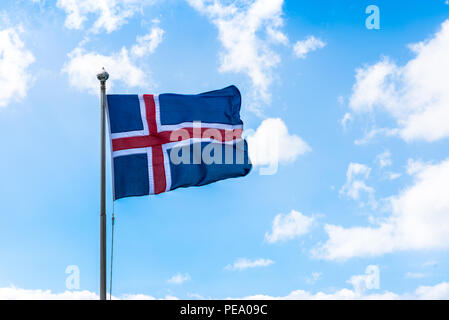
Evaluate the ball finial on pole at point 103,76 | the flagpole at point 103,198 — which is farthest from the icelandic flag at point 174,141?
the ball finial on pole at point 103,76

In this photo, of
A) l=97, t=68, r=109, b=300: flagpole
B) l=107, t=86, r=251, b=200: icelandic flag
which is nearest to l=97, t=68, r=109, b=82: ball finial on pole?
l=97, t=68, r=109, b=300: flagpole

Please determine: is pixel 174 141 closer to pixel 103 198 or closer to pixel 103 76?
pixel 103 76

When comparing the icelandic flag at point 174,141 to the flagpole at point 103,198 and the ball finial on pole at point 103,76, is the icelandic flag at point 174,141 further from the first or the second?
the ball finial on pole at point 103,76

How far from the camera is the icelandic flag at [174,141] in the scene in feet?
50.1

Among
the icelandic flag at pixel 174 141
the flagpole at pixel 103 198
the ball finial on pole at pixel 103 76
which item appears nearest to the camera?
the flagpole at pixel 103 198

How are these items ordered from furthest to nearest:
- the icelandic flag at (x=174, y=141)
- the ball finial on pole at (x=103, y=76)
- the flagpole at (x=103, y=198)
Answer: the icelandic flag at (x=174, y=141) → the ball finial on pole at (x=103, y=76) → the flagpole at (x=103, y=198)

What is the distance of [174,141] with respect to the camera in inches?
646

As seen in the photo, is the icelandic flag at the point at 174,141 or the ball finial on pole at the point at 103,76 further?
the icelandic flag at the point at 174,141

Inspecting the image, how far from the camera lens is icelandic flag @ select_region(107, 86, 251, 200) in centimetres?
1526

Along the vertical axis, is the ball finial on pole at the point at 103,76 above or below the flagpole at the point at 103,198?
above

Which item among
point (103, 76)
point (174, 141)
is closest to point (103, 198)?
point (103, 76)
